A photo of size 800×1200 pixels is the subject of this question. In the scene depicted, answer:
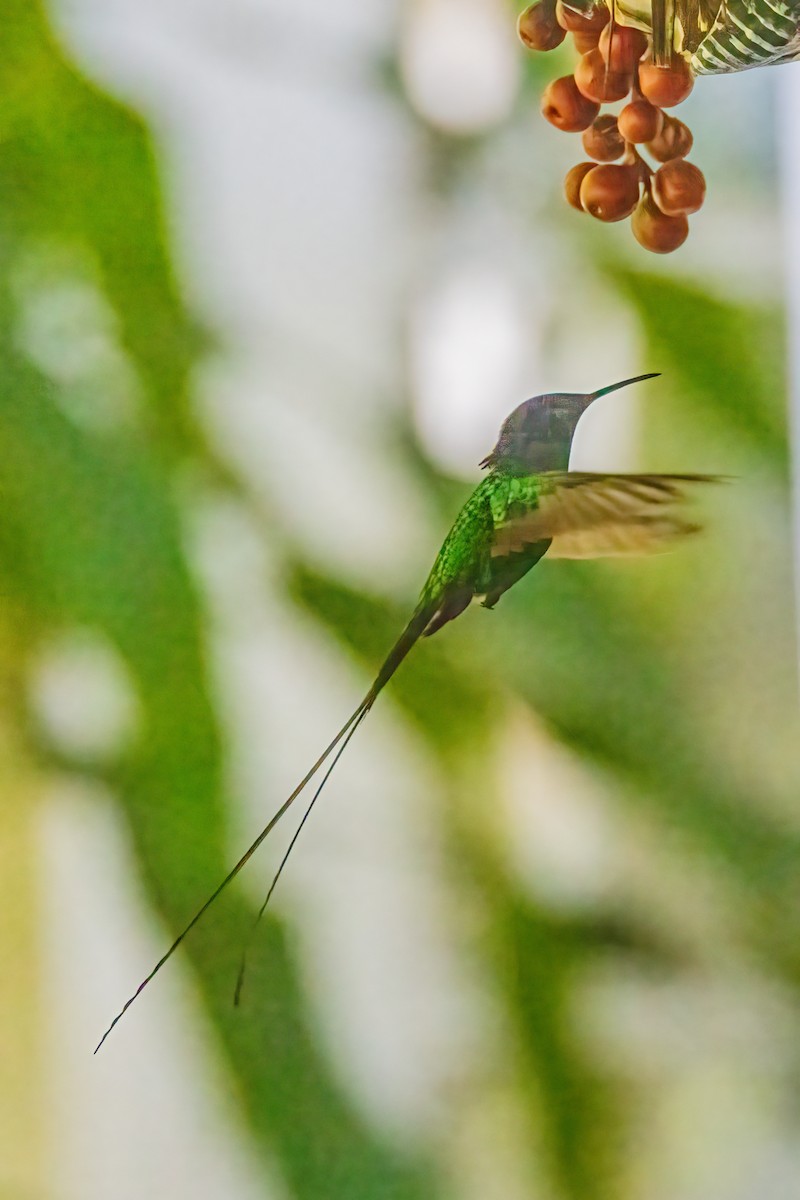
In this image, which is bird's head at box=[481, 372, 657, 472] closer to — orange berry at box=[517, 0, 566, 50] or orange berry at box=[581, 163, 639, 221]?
orange berry at box=[581, 163, 639, 221]

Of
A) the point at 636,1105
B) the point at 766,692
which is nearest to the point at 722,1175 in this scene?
the point at 636,1105

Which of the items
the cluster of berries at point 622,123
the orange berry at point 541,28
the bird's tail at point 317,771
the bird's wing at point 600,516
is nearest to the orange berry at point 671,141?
the cluster of berries at point 622,123

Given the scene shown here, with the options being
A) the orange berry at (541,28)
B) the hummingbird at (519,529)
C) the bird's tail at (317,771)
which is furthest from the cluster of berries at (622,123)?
the bird's tail at (317,771)

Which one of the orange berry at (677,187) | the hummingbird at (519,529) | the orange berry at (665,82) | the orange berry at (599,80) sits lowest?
the hummingbird at (519,529)

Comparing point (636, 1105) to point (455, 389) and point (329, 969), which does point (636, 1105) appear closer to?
point (329, 969)

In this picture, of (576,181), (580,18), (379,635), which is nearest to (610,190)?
(576,181)

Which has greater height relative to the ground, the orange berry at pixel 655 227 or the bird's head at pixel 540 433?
the orange berry at pixel 655 227

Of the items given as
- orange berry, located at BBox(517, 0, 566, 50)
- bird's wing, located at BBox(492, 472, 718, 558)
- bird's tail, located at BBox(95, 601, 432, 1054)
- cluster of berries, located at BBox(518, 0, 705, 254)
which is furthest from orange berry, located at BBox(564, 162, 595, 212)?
bird's tail, located at BBox(95, 601, 432, 1054)

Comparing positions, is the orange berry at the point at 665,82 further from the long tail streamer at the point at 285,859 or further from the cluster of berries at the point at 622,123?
the long tail streamer at the point at 285,859
